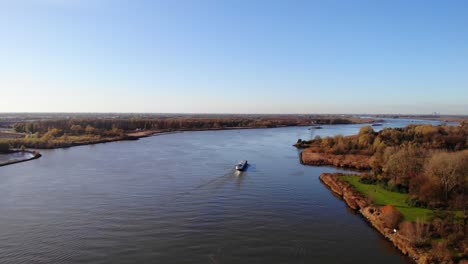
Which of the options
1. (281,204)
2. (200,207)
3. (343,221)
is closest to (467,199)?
(343,221)

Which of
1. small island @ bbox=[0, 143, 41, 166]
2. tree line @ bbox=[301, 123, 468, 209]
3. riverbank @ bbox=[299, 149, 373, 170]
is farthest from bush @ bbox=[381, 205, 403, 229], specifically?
small island @ bbox=[0, 143, 41, 166]

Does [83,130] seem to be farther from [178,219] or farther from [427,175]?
[427,175]

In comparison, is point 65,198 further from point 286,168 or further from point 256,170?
point 286,168

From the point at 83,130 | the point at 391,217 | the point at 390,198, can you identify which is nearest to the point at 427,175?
the point at 390,198

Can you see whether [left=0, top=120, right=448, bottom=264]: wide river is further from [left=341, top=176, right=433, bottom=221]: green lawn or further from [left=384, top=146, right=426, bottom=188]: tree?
[left=384, top=146, right=426, bottom=188]: tree

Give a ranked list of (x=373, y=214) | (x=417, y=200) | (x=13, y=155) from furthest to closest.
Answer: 1. (x=13, y=155)
2. (x=417, y=200)
3. (x=373, y=214)

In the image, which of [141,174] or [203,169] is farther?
[203,169]
